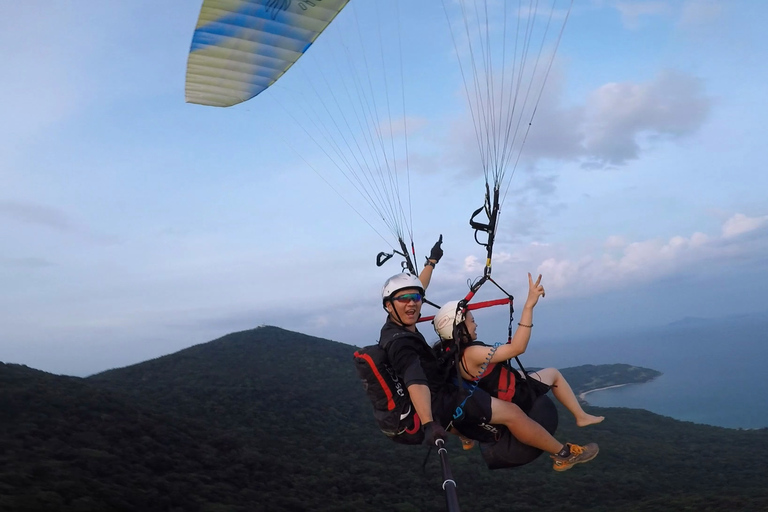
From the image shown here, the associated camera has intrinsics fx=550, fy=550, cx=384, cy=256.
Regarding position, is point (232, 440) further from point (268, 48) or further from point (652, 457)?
point (652, 457)

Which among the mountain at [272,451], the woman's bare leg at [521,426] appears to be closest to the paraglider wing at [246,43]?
the woman's bare leg at [521,426]

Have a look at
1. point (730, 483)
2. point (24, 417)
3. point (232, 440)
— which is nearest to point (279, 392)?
point (232, 440)

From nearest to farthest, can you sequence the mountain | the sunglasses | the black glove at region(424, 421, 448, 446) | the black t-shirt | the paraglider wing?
the black glove at region(424, 421, 448, 446) → the black t-shirt → the sunglasses → the paraglider wing → the mountain

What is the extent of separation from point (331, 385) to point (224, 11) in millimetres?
70848

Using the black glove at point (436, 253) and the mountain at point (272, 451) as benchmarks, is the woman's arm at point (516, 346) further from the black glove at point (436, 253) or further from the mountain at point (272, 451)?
the mountain at point (272, 451)

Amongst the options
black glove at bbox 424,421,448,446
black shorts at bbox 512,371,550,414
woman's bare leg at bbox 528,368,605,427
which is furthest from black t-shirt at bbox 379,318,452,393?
woman's bare leg at bbox 528,368,605,427

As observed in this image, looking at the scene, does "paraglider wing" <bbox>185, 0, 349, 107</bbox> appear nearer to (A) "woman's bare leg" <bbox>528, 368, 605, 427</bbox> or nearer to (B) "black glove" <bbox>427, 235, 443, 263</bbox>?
(B) "black glove" <bbox>427, 235, 443, 263</bbox>

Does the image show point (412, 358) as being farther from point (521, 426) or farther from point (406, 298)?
point (521, 426)

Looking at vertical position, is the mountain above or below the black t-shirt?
below

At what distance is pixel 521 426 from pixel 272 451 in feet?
143

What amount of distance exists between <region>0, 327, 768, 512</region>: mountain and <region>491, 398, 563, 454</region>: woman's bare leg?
58.5 feet

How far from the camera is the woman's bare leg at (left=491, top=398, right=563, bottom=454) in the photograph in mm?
6199

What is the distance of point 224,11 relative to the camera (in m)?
9.13

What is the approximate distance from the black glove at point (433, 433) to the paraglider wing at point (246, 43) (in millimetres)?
7468
